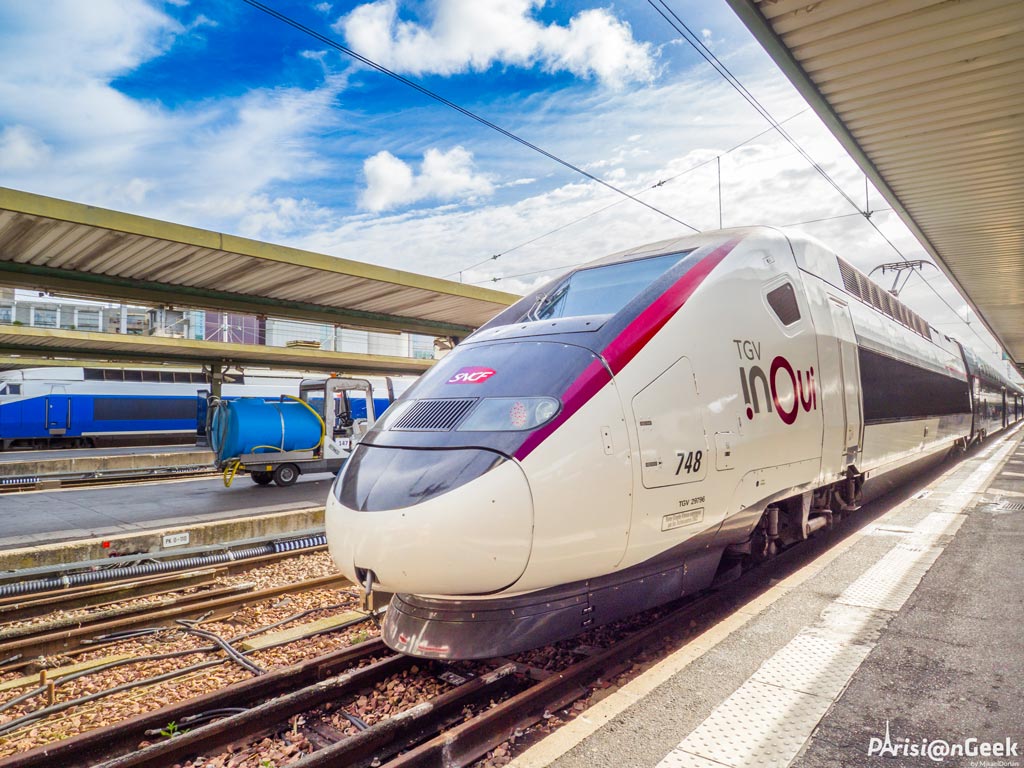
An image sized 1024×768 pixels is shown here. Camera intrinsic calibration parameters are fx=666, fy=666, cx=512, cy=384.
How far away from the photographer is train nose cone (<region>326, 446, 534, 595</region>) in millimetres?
3199

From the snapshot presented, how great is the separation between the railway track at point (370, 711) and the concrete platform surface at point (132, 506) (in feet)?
18.3

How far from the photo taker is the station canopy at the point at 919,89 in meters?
5.55

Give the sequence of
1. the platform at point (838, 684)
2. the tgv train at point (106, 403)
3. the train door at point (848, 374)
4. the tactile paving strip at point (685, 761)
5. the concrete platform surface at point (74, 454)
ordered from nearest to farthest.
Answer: the tactile paving strip at point (685, 761) → the platform at point (838, 684) → the train door at point (848, 374) → the concrete platform surface at point (74, 454) → the tgv train at point (106, 403)

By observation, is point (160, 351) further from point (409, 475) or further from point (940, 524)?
point (940, 524)

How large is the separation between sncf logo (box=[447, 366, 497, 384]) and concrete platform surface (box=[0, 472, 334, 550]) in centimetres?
643

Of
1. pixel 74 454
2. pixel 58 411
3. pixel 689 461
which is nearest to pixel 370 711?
pixel 689 461

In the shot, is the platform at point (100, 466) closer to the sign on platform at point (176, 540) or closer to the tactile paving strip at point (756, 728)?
the sign on platform at point (176, 540)

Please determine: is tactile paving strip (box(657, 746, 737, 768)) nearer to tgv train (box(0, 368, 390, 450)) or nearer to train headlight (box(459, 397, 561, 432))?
train headlight (box(459, 397, 561, 432))

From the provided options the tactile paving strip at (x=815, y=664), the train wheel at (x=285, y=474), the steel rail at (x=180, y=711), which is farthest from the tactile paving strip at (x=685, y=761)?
the train wheel at (x=285, y=474)

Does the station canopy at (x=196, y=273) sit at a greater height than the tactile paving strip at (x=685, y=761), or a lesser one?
greater

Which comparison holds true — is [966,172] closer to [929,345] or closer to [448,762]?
[929,345]

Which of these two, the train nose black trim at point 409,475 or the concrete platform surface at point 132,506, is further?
the concrete platform surface at point 132,506

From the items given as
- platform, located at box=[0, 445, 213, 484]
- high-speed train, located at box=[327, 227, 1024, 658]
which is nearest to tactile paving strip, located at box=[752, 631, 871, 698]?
high-speed train, located at box=[327, 227, 1024, 658]

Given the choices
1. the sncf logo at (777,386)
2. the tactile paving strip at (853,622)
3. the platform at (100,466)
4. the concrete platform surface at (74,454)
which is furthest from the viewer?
the concrete platform surface at (74,454)
